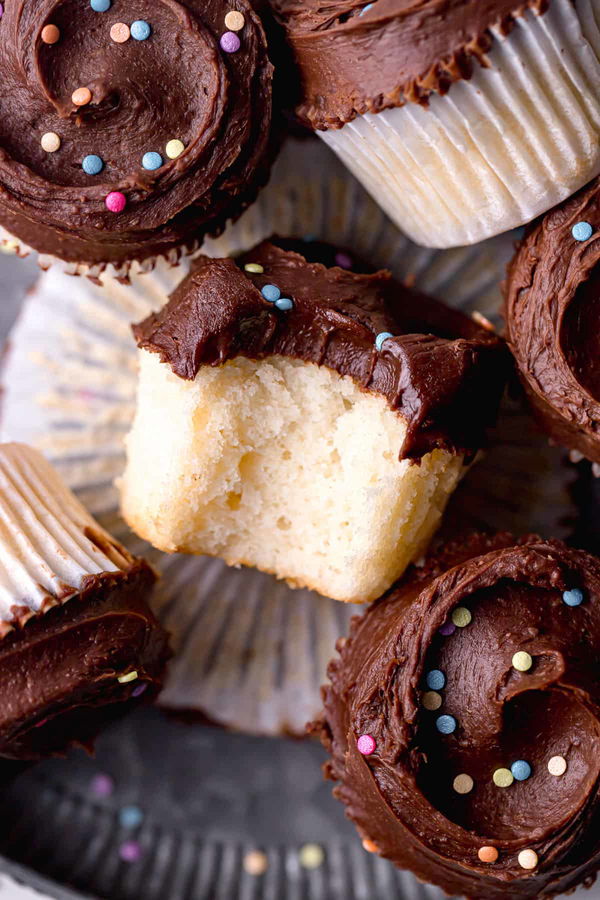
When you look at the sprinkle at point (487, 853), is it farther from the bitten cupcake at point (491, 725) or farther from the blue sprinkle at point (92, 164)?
the blue sprinkle at point (92, 164)

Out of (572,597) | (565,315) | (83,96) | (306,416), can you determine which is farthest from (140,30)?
(572,597)

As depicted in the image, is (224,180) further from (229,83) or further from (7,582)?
(7,582)

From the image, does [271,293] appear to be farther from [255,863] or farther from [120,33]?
[255,863]

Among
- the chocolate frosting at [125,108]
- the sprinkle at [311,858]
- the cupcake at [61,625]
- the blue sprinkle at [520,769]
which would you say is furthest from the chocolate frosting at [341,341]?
the sprinkle at [311,858]

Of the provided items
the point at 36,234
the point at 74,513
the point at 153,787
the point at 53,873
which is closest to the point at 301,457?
the point at 74,513

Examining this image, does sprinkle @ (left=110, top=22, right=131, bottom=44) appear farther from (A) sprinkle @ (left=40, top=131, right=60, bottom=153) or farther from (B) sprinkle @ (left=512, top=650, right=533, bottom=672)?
(B) sprinkle @ (left=512, top=650, right=533, bottom=672)

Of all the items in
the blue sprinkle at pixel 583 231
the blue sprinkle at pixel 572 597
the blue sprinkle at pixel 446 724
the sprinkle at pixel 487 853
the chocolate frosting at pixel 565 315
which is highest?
the blue sprinkle at pixel 583 231

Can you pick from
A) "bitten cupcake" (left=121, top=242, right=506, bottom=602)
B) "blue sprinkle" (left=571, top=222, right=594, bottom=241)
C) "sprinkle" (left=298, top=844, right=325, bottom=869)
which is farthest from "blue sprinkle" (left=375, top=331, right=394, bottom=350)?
"sprinkle" (left=298, top=844, right=325, bottom=869)
